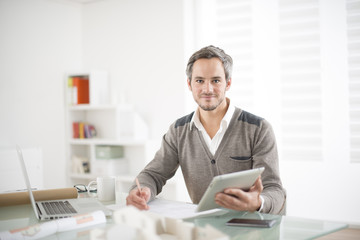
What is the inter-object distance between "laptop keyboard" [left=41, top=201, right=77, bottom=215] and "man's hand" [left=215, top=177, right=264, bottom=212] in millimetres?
608

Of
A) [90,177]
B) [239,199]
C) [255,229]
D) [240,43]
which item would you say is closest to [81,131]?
[90,177]

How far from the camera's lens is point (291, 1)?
3.78 m

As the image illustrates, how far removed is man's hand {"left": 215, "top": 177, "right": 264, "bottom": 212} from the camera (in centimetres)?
144

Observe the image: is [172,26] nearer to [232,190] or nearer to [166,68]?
[166,68]

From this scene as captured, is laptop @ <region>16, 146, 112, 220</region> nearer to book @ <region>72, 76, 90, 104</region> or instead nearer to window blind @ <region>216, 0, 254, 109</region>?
window blind @ <region>216, 0, 254, 109</region>

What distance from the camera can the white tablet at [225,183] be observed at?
1.33 meters

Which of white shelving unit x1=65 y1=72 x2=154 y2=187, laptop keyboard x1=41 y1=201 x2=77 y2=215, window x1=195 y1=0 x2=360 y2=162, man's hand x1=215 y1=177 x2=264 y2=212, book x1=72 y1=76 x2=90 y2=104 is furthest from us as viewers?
book x1=72 y1=76 x2=90 y2=104

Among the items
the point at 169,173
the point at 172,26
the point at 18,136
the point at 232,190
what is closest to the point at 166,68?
the point at 172,26

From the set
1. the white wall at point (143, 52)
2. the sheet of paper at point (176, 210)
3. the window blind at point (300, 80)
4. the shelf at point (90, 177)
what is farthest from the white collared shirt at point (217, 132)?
the shelf at point (90, 177)

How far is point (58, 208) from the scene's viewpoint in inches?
65.9

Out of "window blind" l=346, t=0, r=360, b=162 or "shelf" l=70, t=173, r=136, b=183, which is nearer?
"window blind" l=346, t=0, r=360, b=162

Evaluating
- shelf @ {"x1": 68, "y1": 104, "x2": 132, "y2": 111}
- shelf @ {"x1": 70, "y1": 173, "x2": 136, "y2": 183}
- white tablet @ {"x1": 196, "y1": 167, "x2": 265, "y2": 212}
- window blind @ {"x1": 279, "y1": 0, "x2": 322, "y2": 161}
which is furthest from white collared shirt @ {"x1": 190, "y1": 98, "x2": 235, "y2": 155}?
shelf @ {"x1": 68, "y1": 104, "x2": 132, "y2": 111}

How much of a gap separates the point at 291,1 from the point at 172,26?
50.0 inches

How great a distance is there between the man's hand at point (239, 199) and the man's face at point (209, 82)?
0.65 metres
